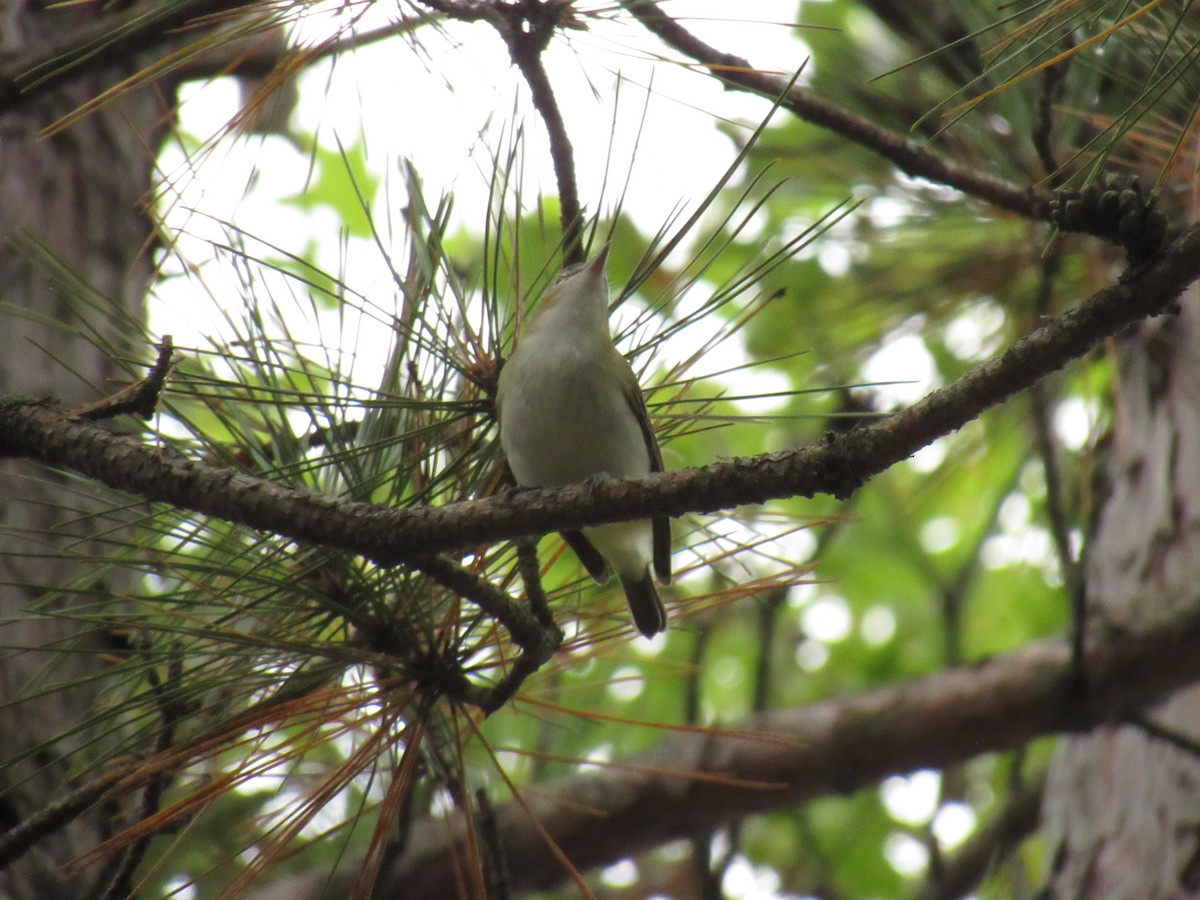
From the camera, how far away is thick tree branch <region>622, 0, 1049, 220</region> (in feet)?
7.33

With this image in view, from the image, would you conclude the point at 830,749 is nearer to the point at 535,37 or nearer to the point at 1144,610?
the point at 1144,610

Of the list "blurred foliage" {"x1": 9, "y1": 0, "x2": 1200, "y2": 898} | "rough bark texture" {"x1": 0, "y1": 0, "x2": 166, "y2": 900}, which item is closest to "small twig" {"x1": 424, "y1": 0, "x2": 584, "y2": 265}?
"blurred foliage" {"x1": 9, "y1": 0, "x2": 1200, "y2": 898}

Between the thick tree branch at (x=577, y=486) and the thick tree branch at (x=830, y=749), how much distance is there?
1.44 m

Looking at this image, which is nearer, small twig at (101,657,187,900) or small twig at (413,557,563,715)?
small twig at (413,557,563,715)

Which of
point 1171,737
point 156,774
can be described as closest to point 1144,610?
point 1171,737

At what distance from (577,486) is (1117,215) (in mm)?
830

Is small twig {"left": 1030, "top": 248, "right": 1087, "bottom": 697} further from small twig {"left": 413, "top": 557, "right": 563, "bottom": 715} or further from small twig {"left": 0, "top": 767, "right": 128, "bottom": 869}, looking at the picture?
small twig {"left": 0, "top": 767, "right": 128, "bottom": 869}

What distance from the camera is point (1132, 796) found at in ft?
10.2

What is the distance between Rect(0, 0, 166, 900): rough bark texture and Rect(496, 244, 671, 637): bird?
88 centimetres

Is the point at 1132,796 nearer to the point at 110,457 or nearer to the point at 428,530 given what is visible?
the point at 428,530

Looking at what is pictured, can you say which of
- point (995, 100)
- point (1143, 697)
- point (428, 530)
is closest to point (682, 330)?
point (428, 530)

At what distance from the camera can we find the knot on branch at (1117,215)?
130 cm

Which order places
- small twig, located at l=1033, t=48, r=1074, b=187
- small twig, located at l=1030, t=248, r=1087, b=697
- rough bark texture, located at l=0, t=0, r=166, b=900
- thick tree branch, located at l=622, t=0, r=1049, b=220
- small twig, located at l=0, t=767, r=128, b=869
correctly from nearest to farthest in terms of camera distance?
1. small twig, located at l=0, t=767, r=128, b=869
2. small twig, located at l=1033, t=48, r=1074, b=187
3. thick tree branch, located at l=622, t=0, r=1049, b=220
4. rough bark texture, located at l=0, t=0, r=166, b=900
5. small twig, located at l=1030, t=248, r=1087, b=697

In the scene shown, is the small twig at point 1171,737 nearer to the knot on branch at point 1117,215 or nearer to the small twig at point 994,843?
the small twig at point 994,843
